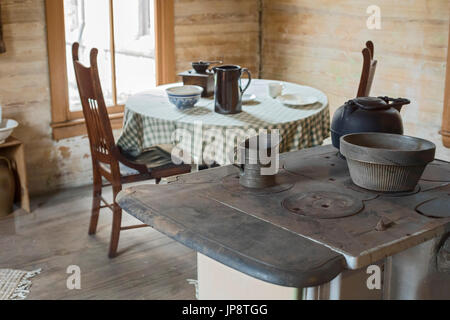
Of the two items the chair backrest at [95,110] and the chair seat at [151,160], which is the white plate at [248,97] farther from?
the chair backrest at [95,110]

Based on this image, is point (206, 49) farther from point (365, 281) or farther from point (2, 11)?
point (365, 281)

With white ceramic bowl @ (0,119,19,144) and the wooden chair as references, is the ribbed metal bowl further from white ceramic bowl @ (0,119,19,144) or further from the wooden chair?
white ceramic bowl @ (0,119,19,144)

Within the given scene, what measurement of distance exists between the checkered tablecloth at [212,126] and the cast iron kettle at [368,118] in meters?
0.79

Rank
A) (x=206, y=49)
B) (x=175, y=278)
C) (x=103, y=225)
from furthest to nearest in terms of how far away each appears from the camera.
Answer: (x=206, y=49) < (x=103, y=225) < (x=175, y=278)

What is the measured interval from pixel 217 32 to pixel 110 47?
0.92 meters

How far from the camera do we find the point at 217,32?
464 cm

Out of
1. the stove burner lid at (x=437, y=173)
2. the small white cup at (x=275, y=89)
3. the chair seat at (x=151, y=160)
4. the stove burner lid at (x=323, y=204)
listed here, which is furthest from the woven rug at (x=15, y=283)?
the stove burner lid at (x=437, y=173)

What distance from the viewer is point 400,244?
4.55 ft

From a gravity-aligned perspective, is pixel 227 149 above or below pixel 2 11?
below

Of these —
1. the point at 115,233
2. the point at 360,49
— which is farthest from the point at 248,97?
the point at 360,49

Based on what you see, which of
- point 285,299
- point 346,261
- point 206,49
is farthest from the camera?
point 206,49

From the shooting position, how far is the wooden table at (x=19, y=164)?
143 inches

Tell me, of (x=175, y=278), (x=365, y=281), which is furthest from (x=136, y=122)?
(x=365, y=281)
